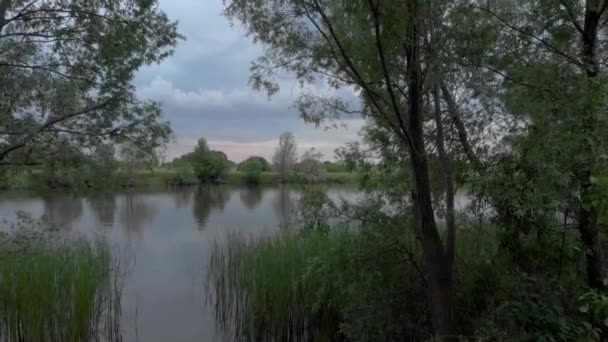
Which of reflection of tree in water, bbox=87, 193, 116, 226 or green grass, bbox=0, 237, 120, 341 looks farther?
reflection of tree in water, bbox=87, 193, 116, 226

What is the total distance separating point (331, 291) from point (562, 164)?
2.96m

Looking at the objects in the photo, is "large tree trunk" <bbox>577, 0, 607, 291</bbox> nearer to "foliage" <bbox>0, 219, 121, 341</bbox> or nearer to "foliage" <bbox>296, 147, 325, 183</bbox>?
"foliage" <bbox>296, 147, 325, 183</bbox>

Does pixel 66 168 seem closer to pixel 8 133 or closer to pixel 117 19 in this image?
pixel 8 133

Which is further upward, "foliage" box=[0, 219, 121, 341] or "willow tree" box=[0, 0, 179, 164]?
"willow tree" box=[0, 0, 179, 164]

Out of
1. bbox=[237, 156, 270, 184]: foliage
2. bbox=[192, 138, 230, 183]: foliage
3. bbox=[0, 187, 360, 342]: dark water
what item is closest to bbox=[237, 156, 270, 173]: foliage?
bbox=[237, 156, 270, 184]: foliage

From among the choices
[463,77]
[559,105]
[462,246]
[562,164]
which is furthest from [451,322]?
[463,77]

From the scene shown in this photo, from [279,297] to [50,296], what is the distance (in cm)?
289

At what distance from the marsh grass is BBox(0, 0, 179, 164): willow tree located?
252cm

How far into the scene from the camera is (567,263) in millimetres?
3600

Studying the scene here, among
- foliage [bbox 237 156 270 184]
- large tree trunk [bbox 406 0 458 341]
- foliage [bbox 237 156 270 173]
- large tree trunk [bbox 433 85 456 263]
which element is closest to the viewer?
large tree trunk [bbox 406 0 458 341]

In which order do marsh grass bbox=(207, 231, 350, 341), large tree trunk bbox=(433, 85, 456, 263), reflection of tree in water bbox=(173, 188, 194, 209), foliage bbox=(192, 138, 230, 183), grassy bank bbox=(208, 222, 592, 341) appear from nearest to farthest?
grassy bank bbox=(208, 222, 592, 341), large tree trunk bbox=(433, 85, 456, 263), marsh grass bbox=(207, 231, 350, 341), reflection of tree in water bbox=(173, 188, 194, 209), foliage bbox=(192, 138, 230, 183)

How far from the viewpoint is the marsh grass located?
5398 millimetres

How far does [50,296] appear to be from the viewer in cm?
520

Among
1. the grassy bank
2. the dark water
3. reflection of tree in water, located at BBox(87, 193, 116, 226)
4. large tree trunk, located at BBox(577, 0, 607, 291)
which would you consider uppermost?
large tree trunk, located at BBox(577, 0, 607, 291)
